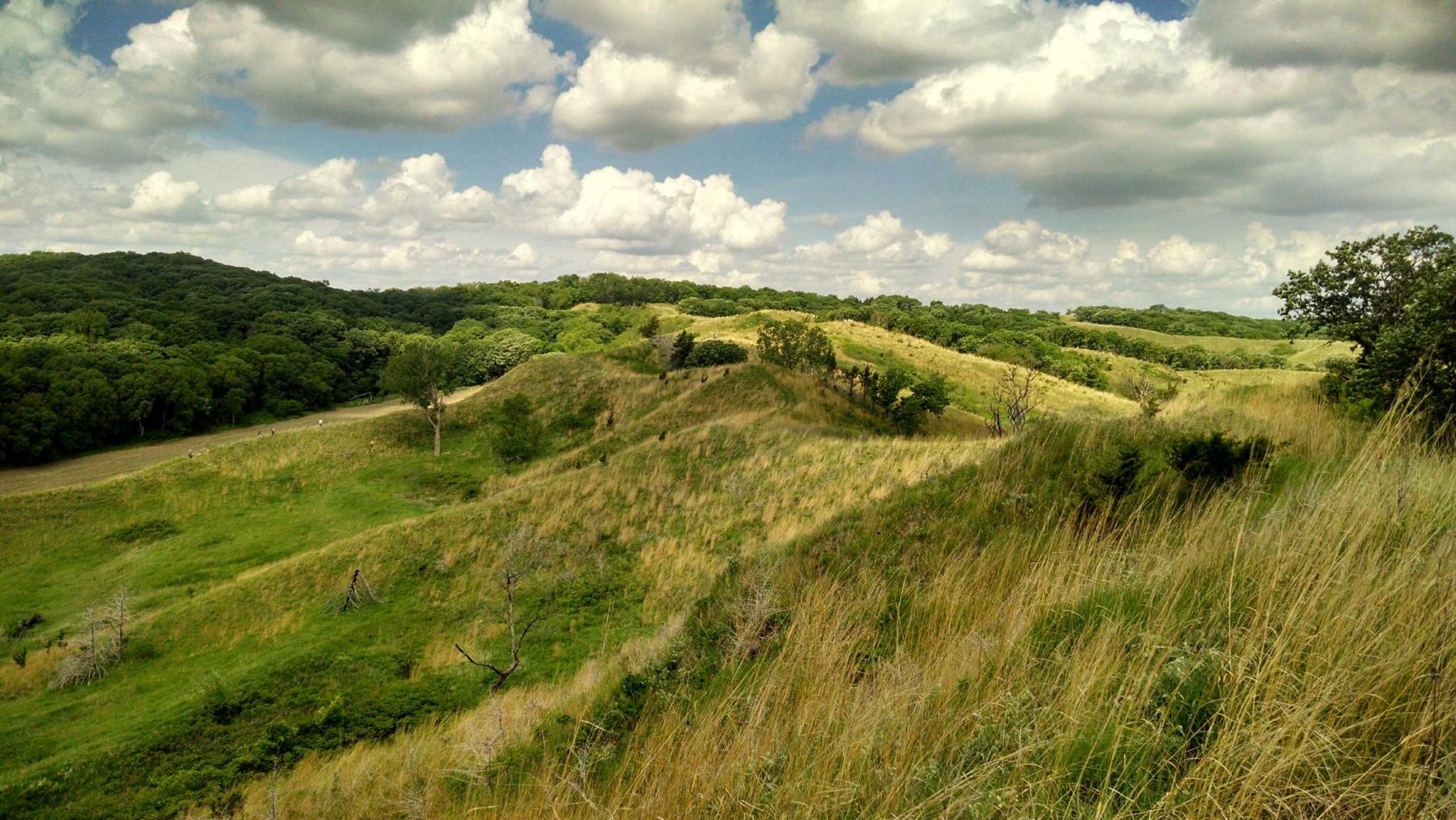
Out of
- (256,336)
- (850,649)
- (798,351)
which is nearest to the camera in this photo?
(850,649)

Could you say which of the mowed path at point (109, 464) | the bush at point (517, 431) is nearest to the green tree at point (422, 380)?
the bush at point (517, 431)

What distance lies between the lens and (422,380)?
45406mm

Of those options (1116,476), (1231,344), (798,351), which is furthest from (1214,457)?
(1231,344)

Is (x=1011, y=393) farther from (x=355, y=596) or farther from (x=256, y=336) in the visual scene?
(x=256, y=336)

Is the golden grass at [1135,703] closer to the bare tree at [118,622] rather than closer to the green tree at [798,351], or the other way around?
the bare tree at [118,622]

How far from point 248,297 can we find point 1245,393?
6623 inches

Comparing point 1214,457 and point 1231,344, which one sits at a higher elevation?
point 1231,344

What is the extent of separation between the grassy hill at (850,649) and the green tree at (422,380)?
20.7 meters

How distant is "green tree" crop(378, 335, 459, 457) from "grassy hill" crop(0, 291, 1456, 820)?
67.8 ft

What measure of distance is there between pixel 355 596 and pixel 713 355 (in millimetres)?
36362

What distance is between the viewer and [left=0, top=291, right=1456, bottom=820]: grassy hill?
2.57 m

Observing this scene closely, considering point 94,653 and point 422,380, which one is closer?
point 94,653

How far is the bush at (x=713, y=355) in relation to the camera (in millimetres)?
53156

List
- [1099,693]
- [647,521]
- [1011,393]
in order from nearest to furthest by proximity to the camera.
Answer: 1. [1099,693]
2. [647,521]
3. [1011,393]
